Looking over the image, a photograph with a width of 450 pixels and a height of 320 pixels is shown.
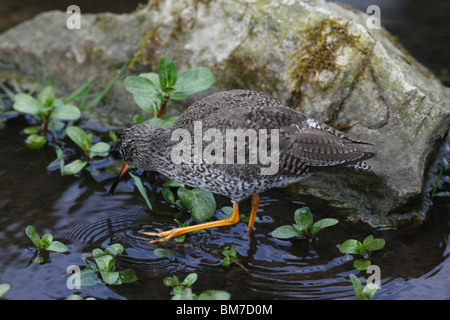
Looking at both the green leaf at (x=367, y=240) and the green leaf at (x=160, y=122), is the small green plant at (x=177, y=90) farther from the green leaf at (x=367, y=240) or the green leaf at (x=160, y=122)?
the green leaf at (x=367, y=240)

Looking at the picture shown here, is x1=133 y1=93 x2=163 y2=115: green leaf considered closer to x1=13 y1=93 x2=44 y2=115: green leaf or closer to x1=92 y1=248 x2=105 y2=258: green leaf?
x1=13 y1=93 x2=44 y2=115: green leaf

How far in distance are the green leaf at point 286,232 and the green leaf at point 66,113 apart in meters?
3.38

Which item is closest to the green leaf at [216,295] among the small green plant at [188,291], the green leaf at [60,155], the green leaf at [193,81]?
the small green plant at [188,291]

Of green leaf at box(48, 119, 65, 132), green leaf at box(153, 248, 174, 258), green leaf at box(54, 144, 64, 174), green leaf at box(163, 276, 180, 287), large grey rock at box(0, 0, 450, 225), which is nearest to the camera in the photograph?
green leaf at box(163, 276, 180, 287)

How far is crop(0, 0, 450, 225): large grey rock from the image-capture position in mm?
6211

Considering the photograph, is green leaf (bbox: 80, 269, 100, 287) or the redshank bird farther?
the redshank bird

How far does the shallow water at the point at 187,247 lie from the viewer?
507cm

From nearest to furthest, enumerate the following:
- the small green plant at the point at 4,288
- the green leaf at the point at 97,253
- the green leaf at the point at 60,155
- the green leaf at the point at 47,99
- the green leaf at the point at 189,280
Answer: the small green plant at the point at 4,288 → the green leaf at the point at 189,280 → the green leaf at the point at 97,253 → the green leaf at the point at 60,155 → the green leaf at the point at 47,99

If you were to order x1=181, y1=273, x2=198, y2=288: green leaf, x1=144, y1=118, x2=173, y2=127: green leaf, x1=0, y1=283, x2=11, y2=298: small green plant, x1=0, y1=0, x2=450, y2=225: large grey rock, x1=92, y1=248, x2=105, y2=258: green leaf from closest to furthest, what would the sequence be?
x1=0, y1=283, x2=11, y2=298: small green plant, x1=181, y1=273, x2=198, y2=288: green leaf, x1=92, y1=248, x2=105, y2=258: green leaf, x1=0, y1=0, x2=450, y2=225: large grey rock, x1=144, y1=118, x2=173, y2=127: green leaf

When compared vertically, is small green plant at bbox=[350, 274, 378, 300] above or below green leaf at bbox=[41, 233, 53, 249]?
below

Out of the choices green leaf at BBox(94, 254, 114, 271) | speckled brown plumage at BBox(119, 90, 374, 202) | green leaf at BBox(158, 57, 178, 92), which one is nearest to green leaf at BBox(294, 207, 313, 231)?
speckled brown plumage at BBox(119, 90, 374, 202)

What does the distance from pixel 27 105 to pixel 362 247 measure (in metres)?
5.02

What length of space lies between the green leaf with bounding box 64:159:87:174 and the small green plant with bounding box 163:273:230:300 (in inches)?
92.0
